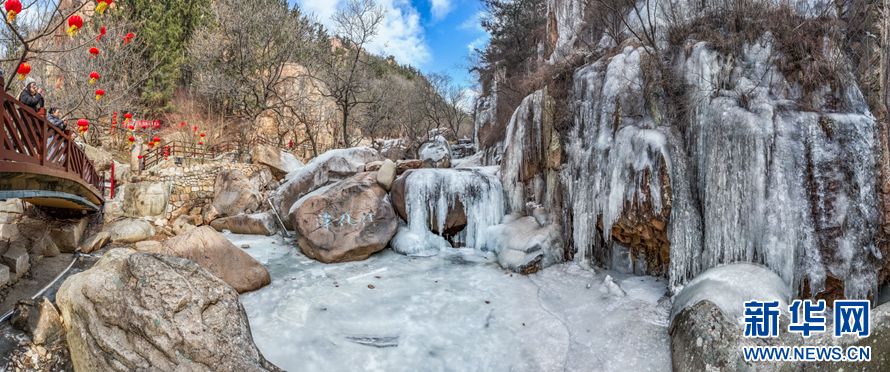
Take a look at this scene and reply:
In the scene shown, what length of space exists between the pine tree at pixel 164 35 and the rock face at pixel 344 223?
47.4 ft

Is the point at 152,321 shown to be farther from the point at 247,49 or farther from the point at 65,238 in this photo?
the point at 247,49

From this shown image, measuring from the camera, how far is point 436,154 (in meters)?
16.1

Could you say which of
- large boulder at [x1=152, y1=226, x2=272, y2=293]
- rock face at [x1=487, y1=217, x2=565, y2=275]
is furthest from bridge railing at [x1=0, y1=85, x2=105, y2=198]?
rock face at [x1=487, y1=217, x2=565, y2=275]

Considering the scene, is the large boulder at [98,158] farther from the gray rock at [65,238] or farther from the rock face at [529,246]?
the rock face at [529,246]

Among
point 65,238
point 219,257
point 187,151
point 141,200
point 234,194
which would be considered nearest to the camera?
point 219,257

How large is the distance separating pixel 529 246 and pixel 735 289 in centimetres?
334

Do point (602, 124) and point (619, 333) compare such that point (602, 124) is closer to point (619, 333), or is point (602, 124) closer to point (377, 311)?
point (619, 333)

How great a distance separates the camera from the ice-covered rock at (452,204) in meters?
8.88

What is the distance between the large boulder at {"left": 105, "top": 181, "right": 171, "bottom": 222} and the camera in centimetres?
1162

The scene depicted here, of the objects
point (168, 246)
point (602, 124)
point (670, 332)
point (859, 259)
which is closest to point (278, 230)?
point (168, 246)

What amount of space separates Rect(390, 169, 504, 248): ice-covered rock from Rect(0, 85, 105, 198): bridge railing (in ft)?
19.5

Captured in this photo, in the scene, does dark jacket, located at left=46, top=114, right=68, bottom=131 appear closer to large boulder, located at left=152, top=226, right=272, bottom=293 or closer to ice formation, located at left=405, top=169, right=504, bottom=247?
large boulder, located at left=152, top=226, right=272, bottom=293

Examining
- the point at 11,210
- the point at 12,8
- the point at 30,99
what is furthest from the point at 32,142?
the point at 11,210

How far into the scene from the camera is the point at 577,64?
8508mm
